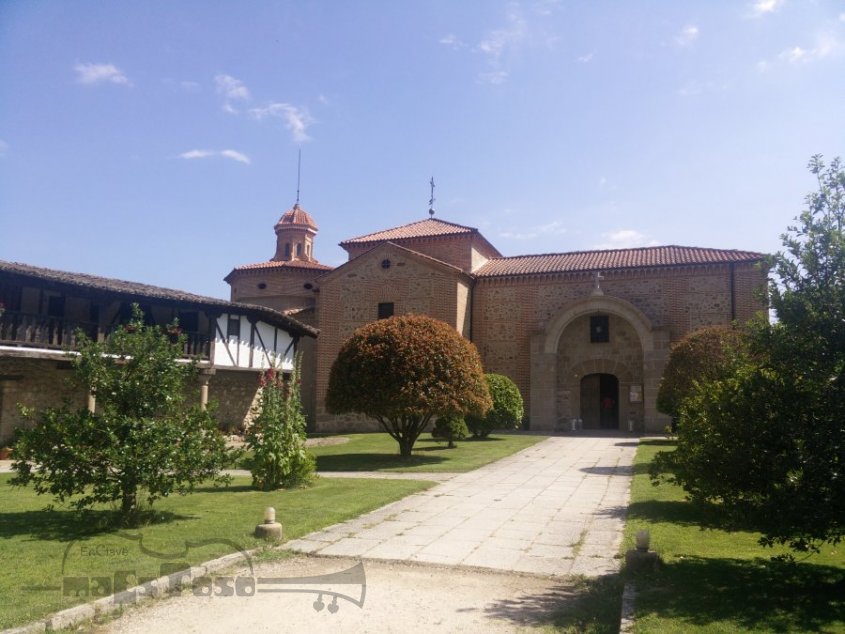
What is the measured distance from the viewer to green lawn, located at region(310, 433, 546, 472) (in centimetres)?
1459

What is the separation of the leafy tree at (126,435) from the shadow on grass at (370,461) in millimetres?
6769

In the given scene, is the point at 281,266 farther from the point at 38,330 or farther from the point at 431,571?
the point at 431,571

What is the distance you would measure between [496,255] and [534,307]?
5.94 metres

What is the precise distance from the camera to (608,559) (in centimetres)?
654

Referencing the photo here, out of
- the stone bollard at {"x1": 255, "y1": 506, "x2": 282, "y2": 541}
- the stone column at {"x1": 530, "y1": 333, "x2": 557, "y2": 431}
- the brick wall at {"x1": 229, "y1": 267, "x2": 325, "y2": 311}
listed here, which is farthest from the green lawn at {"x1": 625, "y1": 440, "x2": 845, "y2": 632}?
the brick wall at {"x1": 229, "y1": 267, "x2": 325, "y2": 311}

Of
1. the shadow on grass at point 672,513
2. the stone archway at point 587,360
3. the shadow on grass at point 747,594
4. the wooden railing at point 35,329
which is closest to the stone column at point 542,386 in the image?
the stone archway at point 587,360

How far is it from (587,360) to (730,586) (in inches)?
860

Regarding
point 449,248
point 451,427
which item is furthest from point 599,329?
point 451,427

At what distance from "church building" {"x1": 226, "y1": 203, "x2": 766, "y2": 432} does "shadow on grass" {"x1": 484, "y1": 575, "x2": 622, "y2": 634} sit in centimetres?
2006

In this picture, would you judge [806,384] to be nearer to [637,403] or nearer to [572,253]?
[637,403]

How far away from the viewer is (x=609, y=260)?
27797 millimetres

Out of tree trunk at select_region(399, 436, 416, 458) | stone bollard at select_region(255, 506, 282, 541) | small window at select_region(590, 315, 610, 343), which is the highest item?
small window at select_region(590, 315, 610, 343)

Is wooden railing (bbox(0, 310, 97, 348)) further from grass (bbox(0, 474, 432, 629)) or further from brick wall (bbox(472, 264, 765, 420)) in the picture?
brick wall (bbox(472, 264, 765, 420))

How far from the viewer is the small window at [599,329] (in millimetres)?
26703
